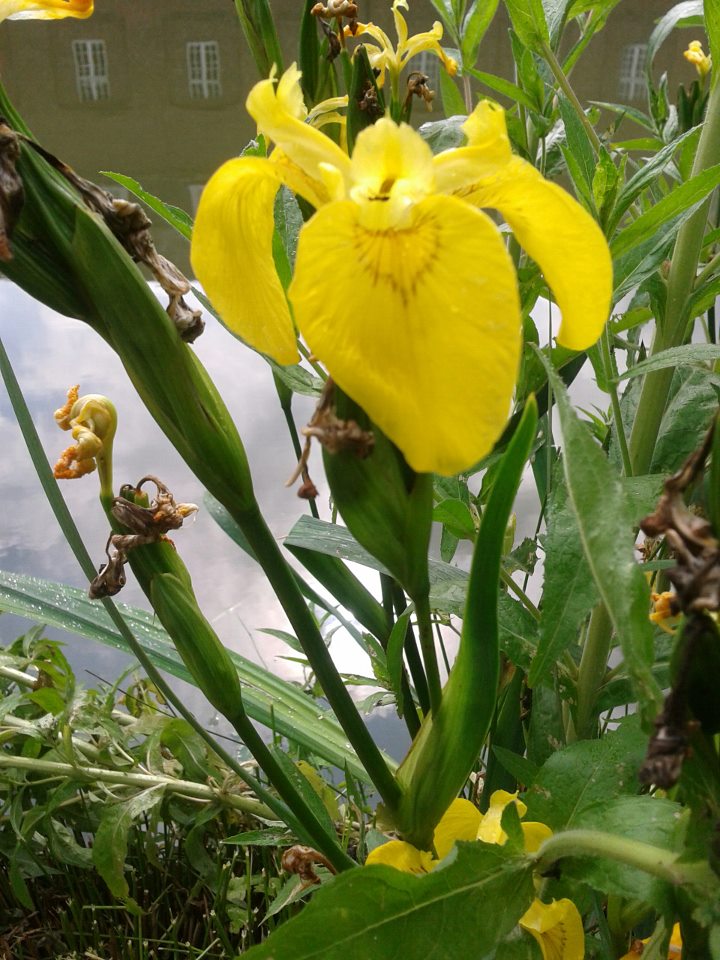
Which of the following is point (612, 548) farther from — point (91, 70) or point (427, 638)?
point (91, 70)

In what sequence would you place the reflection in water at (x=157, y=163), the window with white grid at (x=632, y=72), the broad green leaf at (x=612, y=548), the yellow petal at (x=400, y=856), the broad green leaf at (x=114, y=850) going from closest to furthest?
the broad green leaf at (x=612, y=548), the yellow petal at (x=400, y=856), the broad green leaf at (x=114, y=850), the reflection in water at (x=157, y=163), the window with white grid at (x=632, y=72)

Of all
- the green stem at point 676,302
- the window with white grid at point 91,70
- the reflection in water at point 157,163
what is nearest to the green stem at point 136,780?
the reflection in water at point 157,163

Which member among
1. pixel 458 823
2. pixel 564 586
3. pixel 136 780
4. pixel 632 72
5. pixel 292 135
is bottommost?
pixel 136 780

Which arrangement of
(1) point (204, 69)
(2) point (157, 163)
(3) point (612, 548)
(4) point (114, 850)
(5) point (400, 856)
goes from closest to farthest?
1. (3) point (612, 548)
2. (5) point (400, 856)
3. (4) point (114, 850)
4. (2) point (157, 163)
5. (1) point (204, 69)

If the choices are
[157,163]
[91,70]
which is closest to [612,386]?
[157,163]

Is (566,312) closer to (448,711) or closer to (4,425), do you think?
(448,711)

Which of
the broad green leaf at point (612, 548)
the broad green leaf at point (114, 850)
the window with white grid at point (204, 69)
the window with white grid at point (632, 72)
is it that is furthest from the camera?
the window with white grid at point (204, 69)

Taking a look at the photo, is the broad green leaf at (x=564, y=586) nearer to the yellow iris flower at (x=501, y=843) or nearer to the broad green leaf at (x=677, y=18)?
the yellow iris flower at (x=501, y=843)
